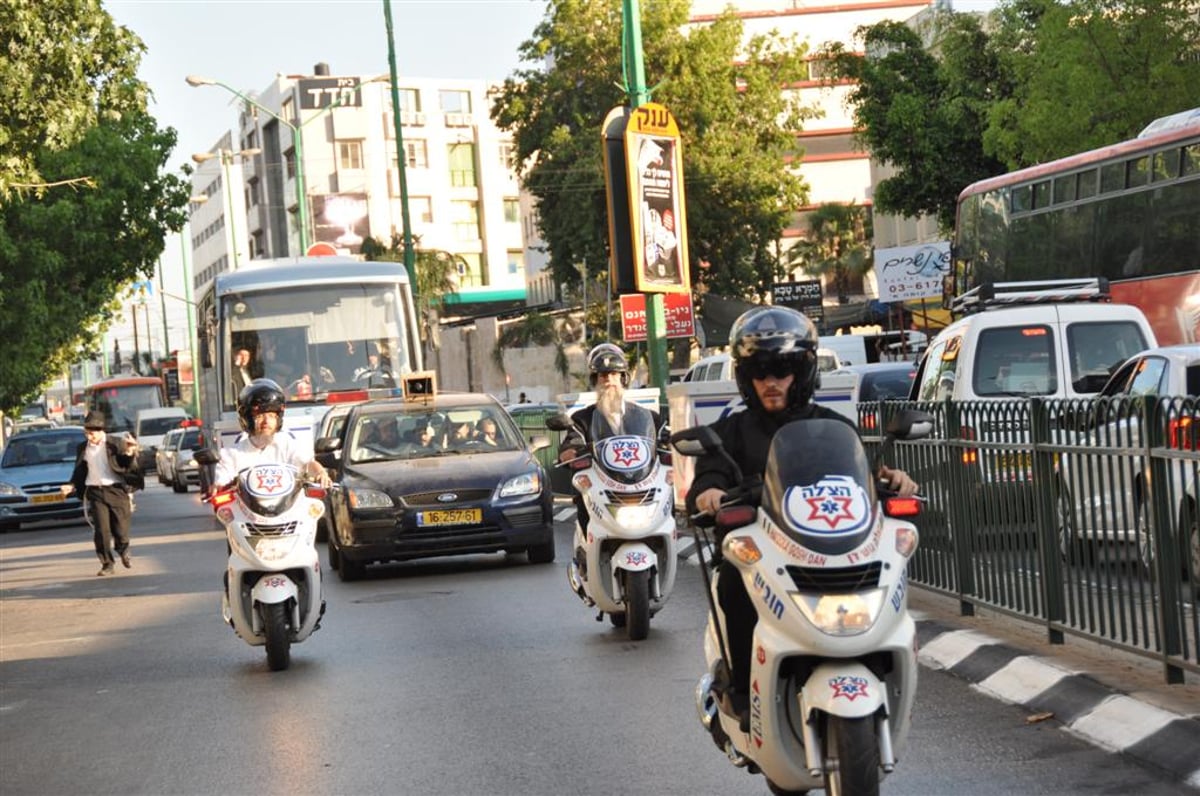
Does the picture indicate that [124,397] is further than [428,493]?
Yes

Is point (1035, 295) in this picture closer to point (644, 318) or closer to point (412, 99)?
point (644, 318)

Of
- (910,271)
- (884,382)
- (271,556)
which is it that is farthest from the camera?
(910,271)

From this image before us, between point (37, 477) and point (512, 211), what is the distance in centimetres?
8526

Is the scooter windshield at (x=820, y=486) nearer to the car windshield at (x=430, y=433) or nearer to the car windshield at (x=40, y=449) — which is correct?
the car windshield at (x=430, y=433)

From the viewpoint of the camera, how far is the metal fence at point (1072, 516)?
822cm

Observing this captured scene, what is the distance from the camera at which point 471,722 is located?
924 centimetres

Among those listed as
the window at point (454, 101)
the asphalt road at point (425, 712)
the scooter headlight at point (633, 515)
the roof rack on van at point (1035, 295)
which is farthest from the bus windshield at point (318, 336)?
the window at point (454, 101)

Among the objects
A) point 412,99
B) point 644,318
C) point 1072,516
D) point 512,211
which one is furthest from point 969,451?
point 412,99

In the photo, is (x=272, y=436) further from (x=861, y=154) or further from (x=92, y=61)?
(x=861, y=154)

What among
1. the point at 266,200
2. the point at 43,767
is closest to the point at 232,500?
the point at 43,767

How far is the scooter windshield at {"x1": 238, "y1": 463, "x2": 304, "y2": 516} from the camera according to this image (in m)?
11.6

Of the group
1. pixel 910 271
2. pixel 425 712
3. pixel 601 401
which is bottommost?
pixel 425 712

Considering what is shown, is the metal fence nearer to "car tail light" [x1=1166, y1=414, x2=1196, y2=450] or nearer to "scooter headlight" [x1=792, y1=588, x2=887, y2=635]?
"car tail light" [x1=1166, y1=414, x2=1196, y2=450]

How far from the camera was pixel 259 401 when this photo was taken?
11.8 metres
